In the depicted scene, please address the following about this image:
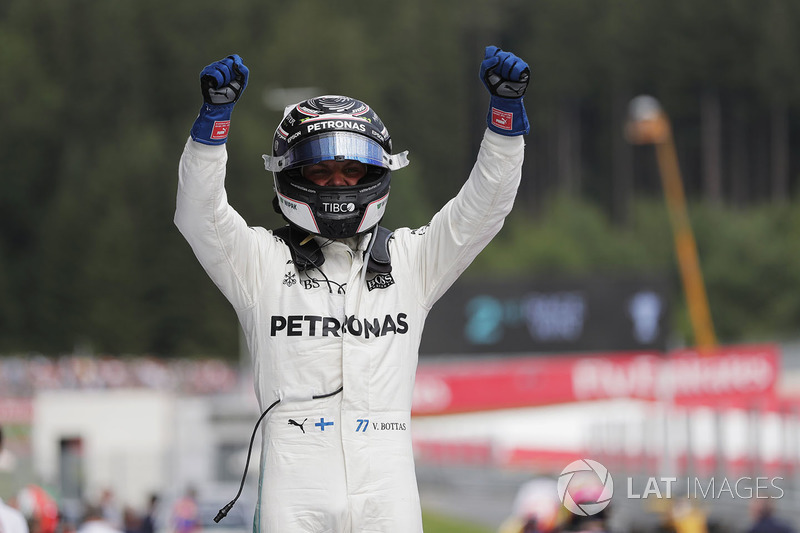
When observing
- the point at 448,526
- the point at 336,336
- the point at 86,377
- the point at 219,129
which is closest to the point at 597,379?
the point at 448,526

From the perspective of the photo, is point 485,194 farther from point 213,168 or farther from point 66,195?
point 66,195

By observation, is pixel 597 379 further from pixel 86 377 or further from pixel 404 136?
pixel 404 136

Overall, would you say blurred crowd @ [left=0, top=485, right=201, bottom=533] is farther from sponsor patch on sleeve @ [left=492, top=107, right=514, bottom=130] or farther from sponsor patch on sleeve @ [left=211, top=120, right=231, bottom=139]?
sponsor patch on sleeve @ [left=492, top=107, right=514, bottom=130]

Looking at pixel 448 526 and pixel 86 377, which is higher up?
pixel 86 377

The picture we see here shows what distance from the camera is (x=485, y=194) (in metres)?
4.89

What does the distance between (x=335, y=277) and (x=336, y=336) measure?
0.21m

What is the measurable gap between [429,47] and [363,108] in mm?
88043

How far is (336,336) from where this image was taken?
484cm

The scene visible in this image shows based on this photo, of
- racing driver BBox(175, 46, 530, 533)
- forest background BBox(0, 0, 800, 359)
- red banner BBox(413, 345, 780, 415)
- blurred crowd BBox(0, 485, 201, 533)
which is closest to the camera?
racing driver BBox(175, 46, 530, 533)

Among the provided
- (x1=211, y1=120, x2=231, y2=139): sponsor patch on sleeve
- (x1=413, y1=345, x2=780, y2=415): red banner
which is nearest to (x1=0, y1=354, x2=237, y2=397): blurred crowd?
(x1=413, y1=345, x2=780, y2=415): red banner

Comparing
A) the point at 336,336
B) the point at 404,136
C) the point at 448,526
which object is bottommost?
the point at 448,526

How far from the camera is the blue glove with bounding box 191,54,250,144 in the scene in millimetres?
4590

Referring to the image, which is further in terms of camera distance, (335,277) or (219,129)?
(335,277)

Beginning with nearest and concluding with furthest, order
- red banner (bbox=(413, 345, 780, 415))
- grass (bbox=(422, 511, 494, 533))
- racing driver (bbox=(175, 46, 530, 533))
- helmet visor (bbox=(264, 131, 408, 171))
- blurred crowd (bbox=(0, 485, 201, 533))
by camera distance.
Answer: racing driver (bbox=(175, 46, 530, 533)) → helmet visor (bbox=(264, 131, 408, 171)) → blurred crowd (bbox=(0, 485, 201, 533)) → red banner (bbox=(413, 345, 780, 415)) → grass (bbox=(422, 511, 494, 533))
